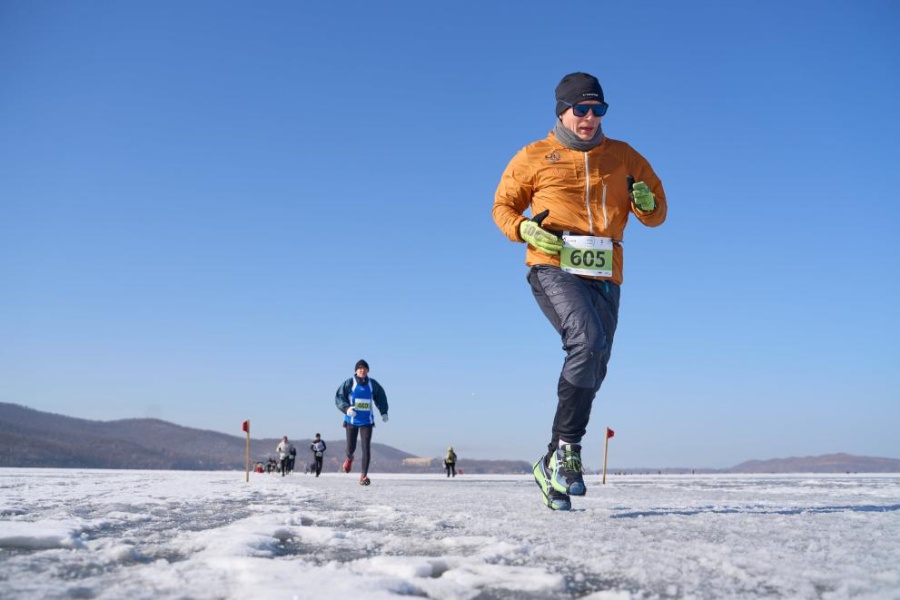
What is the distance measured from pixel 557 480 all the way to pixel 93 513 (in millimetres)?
2484

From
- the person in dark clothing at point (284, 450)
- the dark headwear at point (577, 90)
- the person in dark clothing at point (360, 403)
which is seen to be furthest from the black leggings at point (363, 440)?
the person in dark clothing at point (284, 450)

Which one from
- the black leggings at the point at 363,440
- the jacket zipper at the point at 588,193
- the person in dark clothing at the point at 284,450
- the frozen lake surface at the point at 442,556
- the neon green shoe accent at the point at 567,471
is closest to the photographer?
the frozen lake surface at the point at 442,556

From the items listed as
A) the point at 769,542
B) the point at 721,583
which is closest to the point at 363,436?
the point at 769,542

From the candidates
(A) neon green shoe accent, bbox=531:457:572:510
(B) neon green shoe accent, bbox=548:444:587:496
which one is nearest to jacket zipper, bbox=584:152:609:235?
(B) neon green shoe accent, bbox=548:444:587:496

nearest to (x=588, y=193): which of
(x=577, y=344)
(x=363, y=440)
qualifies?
(x=577, y=344)

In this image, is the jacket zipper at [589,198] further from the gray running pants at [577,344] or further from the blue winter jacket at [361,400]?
the blue winter jacket at [361,400]

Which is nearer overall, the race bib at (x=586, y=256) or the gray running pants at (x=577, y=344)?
the gray running pants at (x=577, y=344)

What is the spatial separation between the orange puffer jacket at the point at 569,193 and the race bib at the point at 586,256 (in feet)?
0.26

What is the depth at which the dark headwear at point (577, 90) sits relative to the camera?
4.55 meters

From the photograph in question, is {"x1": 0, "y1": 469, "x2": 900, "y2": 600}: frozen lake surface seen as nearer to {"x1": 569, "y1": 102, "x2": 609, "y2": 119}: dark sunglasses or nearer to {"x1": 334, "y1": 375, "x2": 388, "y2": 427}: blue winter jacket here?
{"x1": 569, "y1": 102, "x2": 609, "y2": 119}: dark sunglasses

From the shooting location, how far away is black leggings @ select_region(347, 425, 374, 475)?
1017 cm

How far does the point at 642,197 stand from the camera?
14.8 ft

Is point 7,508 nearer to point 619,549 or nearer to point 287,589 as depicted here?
point 287,589

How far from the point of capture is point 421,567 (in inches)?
71.9
